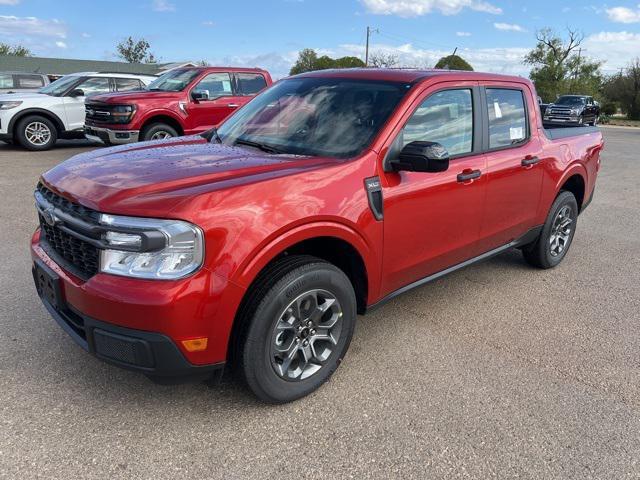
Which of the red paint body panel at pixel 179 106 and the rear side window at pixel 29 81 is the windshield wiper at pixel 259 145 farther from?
the rear side window at pixel 29 81

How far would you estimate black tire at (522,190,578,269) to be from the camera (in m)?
4.81

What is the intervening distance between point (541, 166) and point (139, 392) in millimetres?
3555

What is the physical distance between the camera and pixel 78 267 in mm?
2596

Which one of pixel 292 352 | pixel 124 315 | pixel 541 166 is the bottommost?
pixel 292 352

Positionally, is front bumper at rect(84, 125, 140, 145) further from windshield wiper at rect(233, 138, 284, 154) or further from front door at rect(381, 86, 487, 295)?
front door at rect(381, 86, 487, 295)

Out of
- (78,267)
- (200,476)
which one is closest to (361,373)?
(200,476)

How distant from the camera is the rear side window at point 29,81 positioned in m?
15.5

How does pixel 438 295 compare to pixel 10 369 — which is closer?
pixel 10 369

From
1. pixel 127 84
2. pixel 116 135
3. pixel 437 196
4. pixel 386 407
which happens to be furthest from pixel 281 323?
pixel 127 84

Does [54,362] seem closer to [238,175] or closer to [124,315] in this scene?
[124,315]

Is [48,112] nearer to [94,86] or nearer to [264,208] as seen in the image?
[94,86]

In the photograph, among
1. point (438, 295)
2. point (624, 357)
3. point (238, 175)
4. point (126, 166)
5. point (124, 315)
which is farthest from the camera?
point (438, 295)

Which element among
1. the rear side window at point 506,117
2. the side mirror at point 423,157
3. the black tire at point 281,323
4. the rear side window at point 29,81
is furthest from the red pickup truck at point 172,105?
the black tire at point 281,323

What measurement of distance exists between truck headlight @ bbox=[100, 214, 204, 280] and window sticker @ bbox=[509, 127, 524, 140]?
2902 mm
